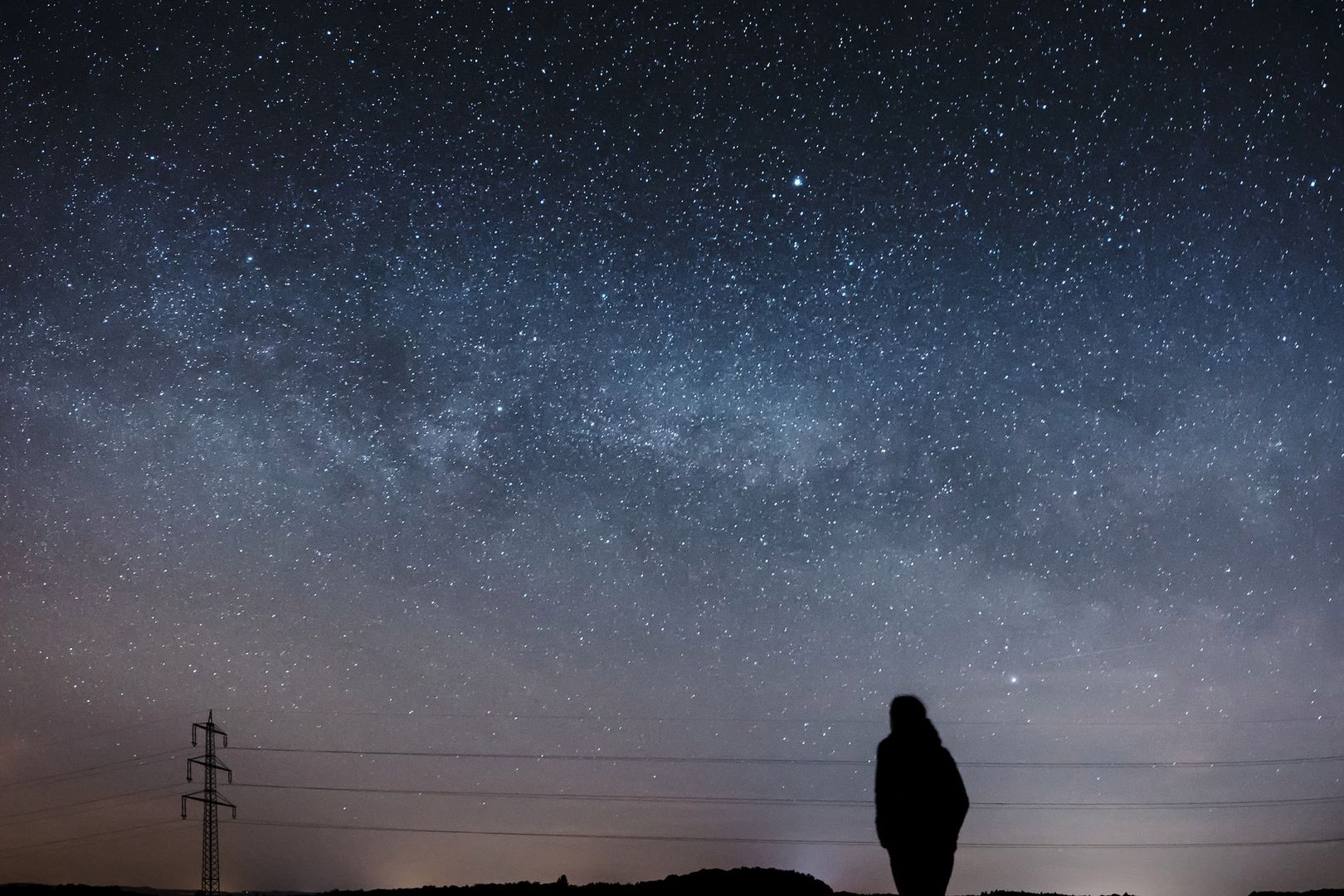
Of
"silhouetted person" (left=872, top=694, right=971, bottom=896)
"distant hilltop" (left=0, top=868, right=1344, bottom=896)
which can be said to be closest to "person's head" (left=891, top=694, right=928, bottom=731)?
"silhouetted person" (left=872, top=694, right=971, bottom=896)

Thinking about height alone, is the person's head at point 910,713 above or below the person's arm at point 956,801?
above

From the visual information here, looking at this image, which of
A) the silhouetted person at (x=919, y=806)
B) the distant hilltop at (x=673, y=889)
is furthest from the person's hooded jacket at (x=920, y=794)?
the distant hilltop at (x=673, y=889)

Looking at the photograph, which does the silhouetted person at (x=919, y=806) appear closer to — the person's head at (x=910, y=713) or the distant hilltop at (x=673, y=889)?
the person's head at (x=910, y=713)

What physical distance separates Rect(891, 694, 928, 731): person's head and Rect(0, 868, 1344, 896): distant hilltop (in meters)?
6.22

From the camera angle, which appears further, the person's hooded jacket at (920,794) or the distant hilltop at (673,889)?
the distant hilltop at (673,889)

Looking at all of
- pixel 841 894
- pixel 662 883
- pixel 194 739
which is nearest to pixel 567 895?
pixel 662 883

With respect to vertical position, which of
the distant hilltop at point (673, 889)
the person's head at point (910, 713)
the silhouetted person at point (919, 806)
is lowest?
the distant hilltop at point (673, 889)

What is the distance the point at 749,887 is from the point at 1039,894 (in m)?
5.13

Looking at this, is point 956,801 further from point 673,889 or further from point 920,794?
point 673,889

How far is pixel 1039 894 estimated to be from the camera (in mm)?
14375

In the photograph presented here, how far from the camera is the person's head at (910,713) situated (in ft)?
21.4

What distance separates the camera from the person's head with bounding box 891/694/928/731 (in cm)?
653

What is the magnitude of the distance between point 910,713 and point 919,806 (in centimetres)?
58

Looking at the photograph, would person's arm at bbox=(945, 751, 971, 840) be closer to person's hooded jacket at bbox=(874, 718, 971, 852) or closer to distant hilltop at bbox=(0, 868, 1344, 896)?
person's hooded jacket at bbox=(874, 718, 971, 852)
